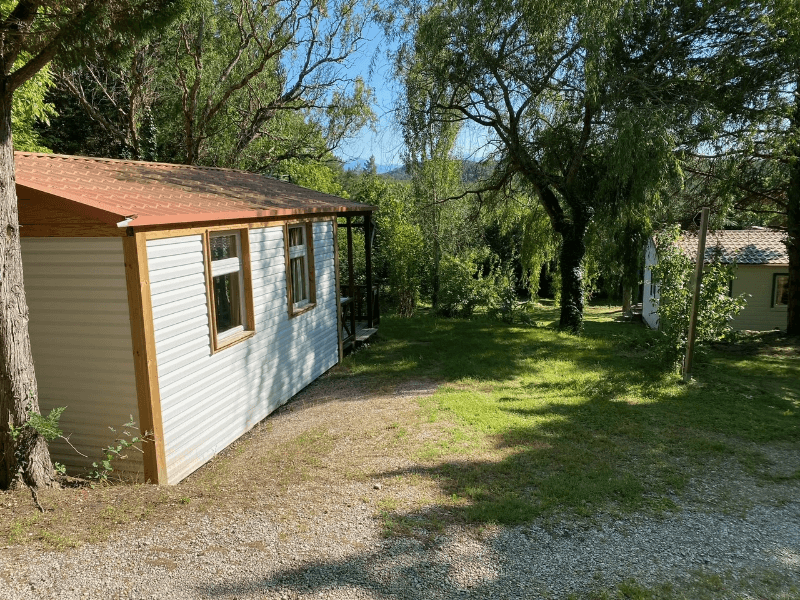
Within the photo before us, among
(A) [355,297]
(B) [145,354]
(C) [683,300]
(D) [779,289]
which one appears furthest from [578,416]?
(D) [779,289]

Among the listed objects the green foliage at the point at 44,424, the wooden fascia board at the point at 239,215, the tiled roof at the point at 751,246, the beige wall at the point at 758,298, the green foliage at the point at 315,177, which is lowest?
the beige wall at the point at 758,298

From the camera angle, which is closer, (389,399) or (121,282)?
(121,282)

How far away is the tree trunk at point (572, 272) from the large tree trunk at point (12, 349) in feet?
38.0

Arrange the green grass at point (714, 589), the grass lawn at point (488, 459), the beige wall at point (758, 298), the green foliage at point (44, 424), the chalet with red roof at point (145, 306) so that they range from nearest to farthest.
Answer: the green grass at point (714, 589)
the grass lawn at point (488, 459)
the green foliage at point (44, 424)
the chalet with red roof at point (145, 306)
the beige wall at point (758, 298)

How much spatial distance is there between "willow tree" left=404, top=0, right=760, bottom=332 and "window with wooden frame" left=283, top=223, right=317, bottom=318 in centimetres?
485

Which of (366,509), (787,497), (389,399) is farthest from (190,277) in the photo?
(787,497)

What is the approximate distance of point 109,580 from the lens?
148 inches

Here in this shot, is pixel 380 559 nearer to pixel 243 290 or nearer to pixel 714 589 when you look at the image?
pixel 714 589

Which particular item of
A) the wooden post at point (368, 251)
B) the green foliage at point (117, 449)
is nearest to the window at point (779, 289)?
the wooden post at point (368, 251)

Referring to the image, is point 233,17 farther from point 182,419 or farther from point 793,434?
point 793,434

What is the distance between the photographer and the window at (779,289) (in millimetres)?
19531

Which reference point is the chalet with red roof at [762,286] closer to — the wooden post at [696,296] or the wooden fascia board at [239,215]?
the wooden post at [696,296]

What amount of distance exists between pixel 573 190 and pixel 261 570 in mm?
10554

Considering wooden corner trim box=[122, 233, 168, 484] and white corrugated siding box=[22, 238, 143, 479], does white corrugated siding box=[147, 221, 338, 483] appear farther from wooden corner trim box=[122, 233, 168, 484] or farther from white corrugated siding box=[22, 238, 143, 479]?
white corrugated siding box=[22, 238, 143, 479]
